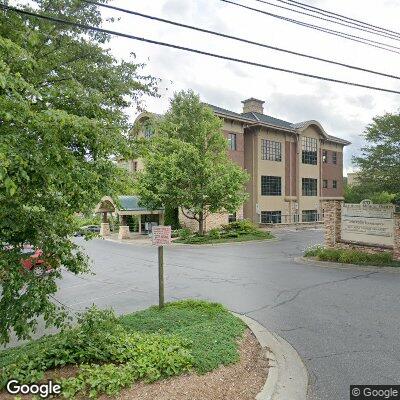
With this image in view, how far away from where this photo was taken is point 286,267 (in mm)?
15328

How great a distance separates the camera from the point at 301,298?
1001 cm

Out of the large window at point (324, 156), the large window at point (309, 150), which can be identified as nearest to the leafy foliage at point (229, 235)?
the large window at point (309, 150)

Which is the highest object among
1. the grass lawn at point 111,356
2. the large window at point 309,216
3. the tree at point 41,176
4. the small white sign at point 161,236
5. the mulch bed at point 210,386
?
the tree at point 41,176

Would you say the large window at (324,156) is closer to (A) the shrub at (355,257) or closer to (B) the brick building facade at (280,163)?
(B) the brick building facade at (280,163)

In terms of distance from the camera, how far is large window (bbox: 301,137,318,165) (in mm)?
43719

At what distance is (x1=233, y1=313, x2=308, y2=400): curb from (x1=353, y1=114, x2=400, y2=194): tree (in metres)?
18.3

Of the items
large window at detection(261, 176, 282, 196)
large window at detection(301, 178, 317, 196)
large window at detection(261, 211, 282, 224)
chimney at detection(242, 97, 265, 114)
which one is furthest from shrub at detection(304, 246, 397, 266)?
chimney at detection(242, 97, 265, 114)

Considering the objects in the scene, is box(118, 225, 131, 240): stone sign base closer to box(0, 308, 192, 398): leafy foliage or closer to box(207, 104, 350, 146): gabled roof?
box(207, 104, 350, 146): gabled roof

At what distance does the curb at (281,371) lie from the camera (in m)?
4.87

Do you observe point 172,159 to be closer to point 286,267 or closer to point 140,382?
point 286,267

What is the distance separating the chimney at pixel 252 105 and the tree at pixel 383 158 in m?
21.7

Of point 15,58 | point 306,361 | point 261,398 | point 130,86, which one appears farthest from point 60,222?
point 130,86

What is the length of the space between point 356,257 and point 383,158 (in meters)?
10.2

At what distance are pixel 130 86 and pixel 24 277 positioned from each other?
12332 mm
